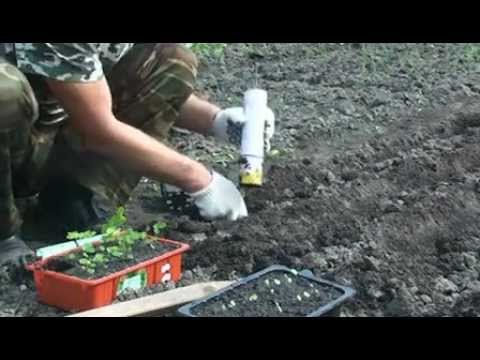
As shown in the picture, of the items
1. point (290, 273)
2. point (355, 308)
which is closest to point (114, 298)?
point (290, 273)

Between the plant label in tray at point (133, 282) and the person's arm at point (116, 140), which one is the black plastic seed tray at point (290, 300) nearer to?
the plant label in tray at point (133, 282)

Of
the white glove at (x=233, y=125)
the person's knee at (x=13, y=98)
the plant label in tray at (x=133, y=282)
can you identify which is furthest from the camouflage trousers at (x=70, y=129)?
the plant label in tray at (x=133, y=282)

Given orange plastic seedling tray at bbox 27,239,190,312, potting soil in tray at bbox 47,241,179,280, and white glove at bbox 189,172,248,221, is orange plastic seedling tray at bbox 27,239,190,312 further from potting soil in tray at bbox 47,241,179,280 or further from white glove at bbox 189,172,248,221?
white glove at bbox 189,172,248,221

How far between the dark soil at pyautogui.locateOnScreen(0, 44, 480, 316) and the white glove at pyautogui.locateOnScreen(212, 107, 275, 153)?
0.61ft

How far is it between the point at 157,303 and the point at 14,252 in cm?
64

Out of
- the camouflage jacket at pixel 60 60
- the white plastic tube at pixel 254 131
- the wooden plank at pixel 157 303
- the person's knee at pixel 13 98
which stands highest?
the camouflage jacket at pixel 60 60

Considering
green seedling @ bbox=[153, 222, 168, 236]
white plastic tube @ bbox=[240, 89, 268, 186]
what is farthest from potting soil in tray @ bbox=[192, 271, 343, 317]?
white plastic tube @ bbox=[240, 89, 268, 186]

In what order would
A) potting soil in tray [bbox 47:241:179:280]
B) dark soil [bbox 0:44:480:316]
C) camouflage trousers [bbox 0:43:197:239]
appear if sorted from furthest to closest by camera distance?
camouflage trousers [bbox 0:43:197:239] < dark soil [bbox 0:44:480:316] < potting soil in tray [bbox 47:241:179:280]

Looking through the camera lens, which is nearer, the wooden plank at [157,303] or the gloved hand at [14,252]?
the wooden plank at [157,303]

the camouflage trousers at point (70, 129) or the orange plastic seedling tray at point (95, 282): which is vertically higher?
the camouflage trousers at point (70, 129)

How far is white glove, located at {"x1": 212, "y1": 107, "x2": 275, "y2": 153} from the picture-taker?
10.6ft

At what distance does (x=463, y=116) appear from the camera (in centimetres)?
404

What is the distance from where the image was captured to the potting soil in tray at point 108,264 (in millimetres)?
2387

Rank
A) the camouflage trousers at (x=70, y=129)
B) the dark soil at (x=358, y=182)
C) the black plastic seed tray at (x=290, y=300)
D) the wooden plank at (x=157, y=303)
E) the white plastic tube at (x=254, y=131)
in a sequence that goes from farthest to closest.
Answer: the white plastic tube at (x=254, y=131)
the camouflage trousers at (x=70, y=129)
the dark soil at (x=358, y=182)
the wooden plank at (x=157, y=303)
the black plastic seed tray at (x=290, y=300)
